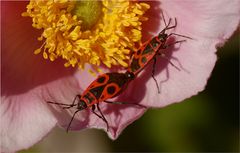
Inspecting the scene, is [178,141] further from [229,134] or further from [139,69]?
[139,69]

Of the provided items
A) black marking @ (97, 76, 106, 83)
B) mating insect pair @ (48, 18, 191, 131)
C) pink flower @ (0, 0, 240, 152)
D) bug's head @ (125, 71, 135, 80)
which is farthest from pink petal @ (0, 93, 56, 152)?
bug's head @ (125, 71, 135, 80)

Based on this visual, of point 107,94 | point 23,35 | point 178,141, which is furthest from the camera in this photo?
point 178,141

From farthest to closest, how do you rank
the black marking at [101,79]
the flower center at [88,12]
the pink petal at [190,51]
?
the flower center at [88,12]
the black marking at [101,79]
the pink petal at [190,51]

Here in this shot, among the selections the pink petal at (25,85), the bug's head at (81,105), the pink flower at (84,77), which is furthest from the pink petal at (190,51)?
the pink petal at (25,85)

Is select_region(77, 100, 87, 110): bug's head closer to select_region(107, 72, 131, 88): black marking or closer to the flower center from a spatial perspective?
select_region(107, 72, 131, 88): black marking

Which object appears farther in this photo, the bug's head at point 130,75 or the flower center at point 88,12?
the flower center at point 88,12

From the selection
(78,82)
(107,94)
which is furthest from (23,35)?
(107,94)

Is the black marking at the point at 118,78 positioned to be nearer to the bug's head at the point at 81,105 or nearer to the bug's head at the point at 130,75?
the bug's head at the point at 130,75
